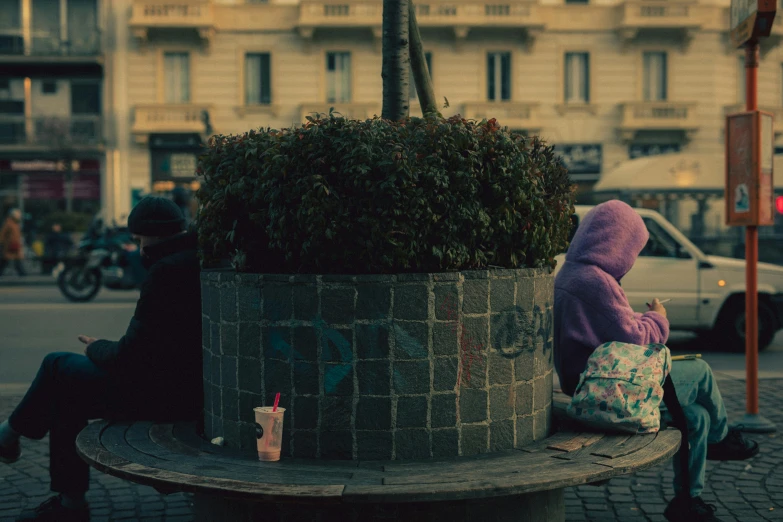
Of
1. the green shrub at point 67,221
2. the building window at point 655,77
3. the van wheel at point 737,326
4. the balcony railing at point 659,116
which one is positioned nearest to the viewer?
the van wheel at point 737,326

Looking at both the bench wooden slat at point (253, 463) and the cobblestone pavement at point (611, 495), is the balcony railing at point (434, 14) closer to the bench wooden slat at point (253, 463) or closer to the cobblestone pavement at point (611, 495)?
the cobblestone pavement at point (611, 495)

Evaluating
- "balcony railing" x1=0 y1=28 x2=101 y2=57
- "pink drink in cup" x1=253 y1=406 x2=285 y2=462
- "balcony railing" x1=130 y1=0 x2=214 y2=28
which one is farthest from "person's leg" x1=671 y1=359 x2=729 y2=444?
"balcony railing" x1=0 y1=28 x2=101 y2=57

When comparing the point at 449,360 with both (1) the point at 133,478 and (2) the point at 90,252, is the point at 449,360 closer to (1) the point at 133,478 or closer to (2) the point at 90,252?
(1) the point at 133,478

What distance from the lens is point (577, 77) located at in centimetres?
2859

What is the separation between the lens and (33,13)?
29.2 metres

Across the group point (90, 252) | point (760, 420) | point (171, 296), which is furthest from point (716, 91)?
point (171, 296)

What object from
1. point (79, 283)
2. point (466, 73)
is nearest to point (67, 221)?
point (79, 283)

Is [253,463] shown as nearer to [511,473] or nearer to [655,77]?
[511,473]

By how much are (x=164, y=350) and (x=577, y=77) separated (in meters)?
26.4

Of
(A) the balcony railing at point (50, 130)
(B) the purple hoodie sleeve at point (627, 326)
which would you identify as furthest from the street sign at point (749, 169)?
(A) the balcony railing at point (50, 130)

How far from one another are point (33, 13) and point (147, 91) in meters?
4.69

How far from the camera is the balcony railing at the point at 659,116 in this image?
92.2ft

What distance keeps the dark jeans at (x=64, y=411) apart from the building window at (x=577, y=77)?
26.1 meters

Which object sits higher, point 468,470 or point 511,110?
point 511,110
